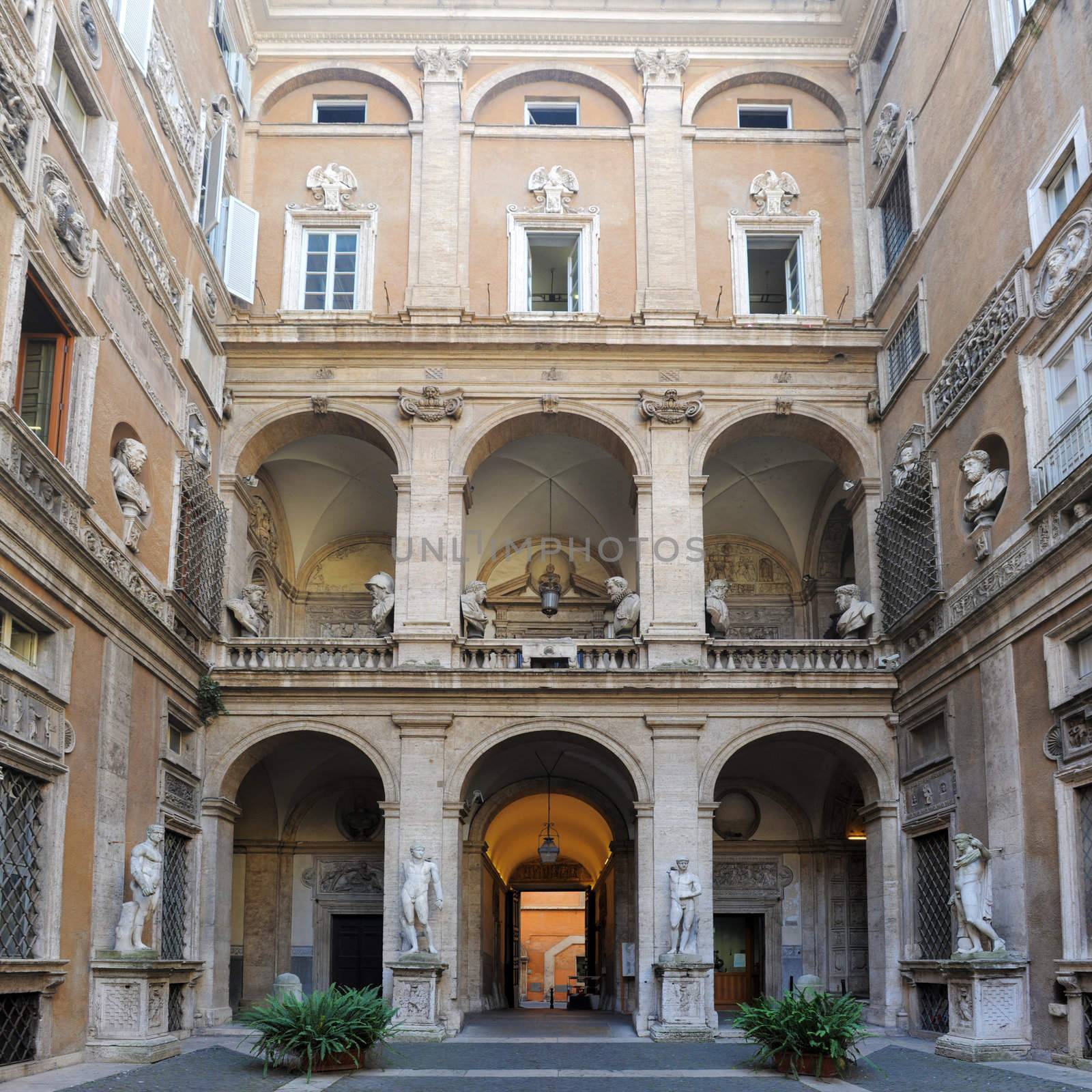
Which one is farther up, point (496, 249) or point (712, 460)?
point (496, 249)

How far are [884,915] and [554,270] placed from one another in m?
12.2

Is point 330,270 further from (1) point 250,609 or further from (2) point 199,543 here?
(1) point 250,609

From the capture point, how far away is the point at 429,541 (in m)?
21.5

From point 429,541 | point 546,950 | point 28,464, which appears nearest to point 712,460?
point 429,541

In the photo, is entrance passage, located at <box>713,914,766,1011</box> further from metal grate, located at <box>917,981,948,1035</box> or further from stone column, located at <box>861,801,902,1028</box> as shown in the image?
metal grate, located at <box>917,981,948,1035</box>

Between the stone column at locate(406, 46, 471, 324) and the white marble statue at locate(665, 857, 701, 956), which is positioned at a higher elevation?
the stone column at locate(406, 46, 471, 324)

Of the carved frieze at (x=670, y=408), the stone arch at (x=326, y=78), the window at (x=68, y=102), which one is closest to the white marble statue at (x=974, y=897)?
the carved frieze at (x=670, y=408)

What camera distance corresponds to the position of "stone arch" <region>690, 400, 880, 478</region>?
73.2ft

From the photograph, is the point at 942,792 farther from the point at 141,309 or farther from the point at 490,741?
the point at 141,309

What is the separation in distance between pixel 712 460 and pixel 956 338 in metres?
6.95

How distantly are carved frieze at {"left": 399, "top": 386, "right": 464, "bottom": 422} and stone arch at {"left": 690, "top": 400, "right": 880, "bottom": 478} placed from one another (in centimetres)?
387

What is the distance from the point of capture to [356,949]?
24.8 m

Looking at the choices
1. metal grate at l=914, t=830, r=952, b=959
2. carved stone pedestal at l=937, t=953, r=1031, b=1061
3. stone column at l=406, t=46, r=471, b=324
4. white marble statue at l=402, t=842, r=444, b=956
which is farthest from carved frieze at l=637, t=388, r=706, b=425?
carved stone pedestal at l=937, t=953, r=1031, b=1061

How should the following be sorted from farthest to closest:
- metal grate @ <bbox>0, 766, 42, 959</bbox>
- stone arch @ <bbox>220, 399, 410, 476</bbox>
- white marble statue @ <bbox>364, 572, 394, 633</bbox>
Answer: stone arch @ <bbox>220, 399, 410, 476</bbox>, white marble statue @ <bbox>364, 572, 394, 633</bbox>, metal grate @ <bbox>0, 766, 42, 959</bbox>
